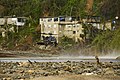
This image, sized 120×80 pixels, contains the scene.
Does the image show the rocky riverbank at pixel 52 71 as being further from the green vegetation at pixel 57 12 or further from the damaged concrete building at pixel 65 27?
the damaged concrete building at pixel 65 27

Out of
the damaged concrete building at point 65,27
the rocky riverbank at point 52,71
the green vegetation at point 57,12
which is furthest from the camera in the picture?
the damaged concrete building at point 65,27

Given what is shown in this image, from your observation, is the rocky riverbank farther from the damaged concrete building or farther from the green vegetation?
the damaged concrete building

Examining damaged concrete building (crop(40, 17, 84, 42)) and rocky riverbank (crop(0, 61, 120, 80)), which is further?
damaged concrete building (crop(40, 17, 84, 42))

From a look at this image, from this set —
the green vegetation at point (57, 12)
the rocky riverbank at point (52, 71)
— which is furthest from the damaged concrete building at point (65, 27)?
the rocky riverbank at point (52, 71)

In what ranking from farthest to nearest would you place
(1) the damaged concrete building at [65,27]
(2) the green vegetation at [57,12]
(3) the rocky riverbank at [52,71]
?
(1) the damaged concrete building at [65,27] < (2) the green vegetation at [57,12] < (3) the rocky riverbank at [52,71]

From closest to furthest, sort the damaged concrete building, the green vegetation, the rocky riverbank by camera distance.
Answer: the rocky riverbank < the green vegetation < the damaged concrete building

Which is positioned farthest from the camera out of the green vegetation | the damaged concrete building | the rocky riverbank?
the damaged concrete building

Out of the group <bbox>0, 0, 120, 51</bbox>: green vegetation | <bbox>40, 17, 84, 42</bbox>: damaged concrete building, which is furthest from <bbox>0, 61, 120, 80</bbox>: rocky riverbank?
<bbox>40, 17, 84, 42</bbox>: damaged concrete building

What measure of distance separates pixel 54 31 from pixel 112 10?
13.8 meters

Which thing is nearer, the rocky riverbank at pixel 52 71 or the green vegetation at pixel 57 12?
the rocky riverbank at pixel 52 71

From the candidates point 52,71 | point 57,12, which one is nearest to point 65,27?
point 57,12

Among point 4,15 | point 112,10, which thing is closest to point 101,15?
point 112,10

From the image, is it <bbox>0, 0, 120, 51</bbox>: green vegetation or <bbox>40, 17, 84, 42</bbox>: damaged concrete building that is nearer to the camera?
<bbox>0, 0, 120, 51</bbox>: green vegetation

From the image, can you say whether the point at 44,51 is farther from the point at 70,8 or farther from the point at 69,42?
the point at 70,8
